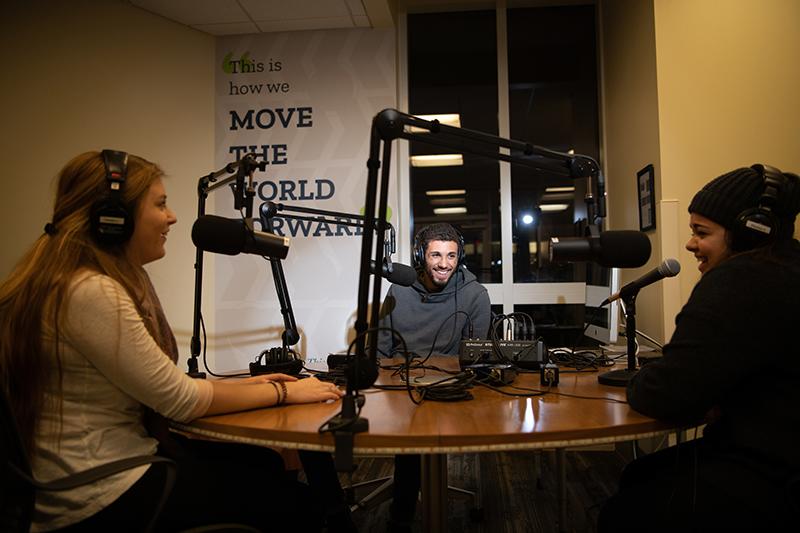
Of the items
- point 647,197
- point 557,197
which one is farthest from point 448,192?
point 647,197

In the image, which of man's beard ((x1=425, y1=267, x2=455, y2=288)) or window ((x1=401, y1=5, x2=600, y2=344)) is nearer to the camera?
man's beard ((x1=425, y1=267, x2=455, y2=288))

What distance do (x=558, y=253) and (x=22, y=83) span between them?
137 inches

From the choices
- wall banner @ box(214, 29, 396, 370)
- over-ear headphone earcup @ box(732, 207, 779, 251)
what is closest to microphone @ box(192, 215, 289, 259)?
over-ear headphone earcup @ box(732, 207, 779, 251)

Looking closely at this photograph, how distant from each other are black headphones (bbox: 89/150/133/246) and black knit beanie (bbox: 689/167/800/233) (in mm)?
1413

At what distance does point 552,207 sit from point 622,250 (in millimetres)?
2383

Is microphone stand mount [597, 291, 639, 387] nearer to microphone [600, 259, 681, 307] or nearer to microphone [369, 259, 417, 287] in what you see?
microphone [600, 259, 681, 307]

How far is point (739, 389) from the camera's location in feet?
3.60

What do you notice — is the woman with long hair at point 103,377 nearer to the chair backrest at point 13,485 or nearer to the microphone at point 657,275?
the chair backrest at point 13,485

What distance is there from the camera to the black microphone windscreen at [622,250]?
1344 mm

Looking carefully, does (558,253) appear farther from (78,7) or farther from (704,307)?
(78,7)

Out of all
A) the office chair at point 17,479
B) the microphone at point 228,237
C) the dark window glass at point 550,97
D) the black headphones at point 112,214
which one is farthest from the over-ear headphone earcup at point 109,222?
the dark window glass at point 550,97

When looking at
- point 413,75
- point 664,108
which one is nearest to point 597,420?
point 664,108

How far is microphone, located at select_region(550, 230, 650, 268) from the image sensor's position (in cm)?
134

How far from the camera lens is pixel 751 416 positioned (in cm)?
106
